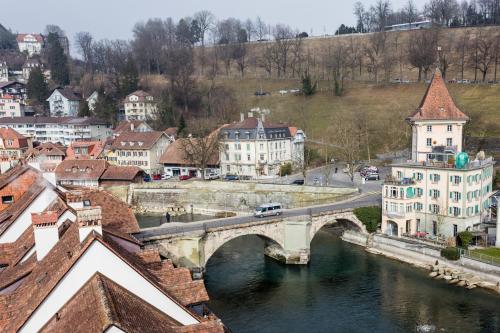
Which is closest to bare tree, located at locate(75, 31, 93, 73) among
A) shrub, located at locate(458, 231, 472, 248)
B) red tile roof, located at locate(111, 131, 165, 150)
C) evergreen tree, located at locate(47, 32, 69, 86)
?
evergreen tree, located at locate(47, 32, 69, 86)

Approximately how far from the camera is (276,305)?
1543 inches

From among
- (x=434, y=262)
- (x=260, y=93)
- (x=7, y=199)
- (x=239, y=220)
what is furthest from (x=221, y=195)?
(x=260, y=93)

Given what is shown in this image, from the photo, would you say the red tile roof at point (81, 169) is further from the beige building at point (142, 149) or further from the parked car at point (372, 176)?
the parked car at point (372, 176)

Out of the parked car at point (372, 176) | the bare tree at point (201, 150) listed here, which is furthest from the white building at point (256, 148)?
the parked car at point (372, 176)

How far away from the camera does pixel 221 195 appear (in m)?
71.8

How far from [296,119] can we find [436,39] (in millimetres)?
41272

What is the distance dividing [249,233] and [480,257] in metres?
20.0

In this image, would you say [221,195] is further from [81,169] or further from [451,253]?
[451,253]

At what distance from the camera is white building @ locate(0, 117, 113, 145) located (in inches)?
4375

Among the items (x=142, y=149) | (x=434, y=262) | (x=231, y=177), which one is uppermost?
(x=142, y=149)

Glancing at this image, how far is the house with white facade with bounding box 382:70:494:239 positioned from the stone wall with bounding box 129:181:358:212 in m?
9.06

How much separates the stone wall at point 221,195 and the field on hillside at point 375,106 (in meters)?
30.2

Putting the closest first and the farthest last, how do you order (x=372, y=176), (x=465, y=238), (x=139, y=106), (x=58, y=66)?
(x=465, y=238) → (x=372, y=176) → (x=139, y=106) → (x=58, y=66)

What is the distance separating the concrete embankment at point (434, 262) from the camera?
136 ft
